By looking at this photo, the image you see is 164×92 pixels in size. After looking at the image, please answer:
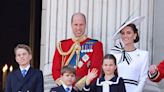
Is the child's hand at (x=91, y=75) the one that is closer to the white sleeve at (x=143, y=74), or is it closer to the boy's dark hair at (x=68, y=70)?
the boy's dark hair at (x=68, y=70)

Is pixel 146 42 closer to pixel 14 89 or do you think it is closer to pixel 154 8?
pixel 154 8

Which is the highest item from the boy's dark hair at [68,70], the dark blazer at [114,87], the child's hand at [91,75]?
the boy's dark hair at [68,70]

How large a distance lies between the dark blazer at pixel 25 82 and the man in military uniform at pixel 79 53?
18 cm

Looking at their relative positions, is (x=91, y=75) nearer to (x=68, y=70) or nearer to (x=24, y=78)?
(x=68, y=70)

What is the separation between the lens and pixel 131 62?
508 centimetres

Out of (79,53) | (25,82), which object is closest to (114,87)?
(79,53)

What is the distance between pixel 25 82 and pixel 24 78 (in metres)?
0.05

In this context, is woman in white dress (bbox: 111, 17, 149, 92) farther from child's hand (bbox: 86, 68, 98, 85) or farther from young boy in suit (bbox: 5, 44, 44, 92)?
young boy in suit (bbox: 5, 44, 44, 92)

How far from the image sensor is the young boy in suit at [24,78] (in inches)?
197

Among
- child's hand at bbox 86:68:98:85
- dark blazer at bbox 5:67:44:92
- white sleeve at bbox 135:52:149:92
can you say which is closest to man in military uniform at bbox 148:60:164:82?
white sleeve at bbox 135:52:149:92

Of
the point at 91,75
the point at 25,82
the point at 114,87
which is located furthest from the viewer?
the point at 25,82

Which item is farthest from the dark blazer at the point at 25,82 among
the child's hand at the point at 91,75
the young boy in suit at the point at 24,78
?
the child's hand at the point at 91,75

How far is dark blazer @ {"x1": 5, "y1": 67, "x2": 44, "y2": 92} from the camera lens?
500 cm

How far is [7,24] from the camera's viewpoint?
9.27 metres
